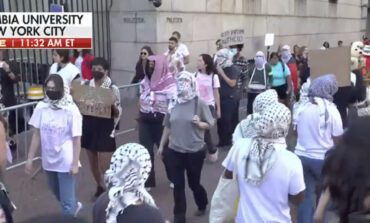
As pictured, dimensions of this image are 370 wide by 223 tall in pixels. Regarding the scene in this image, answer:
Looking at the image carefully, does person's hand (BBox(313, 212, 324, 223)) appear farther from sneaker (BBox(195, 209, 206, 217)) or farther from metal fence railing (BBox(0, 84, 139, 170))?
metal fence railing (BBox(0, 84, 139, 170))

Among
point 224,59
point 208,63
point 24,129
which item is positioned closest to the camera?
point 24,129

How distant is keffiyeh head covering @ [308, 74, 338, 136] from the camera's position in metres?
5.38

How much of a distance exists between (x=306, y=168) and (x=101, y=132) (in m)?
2.46

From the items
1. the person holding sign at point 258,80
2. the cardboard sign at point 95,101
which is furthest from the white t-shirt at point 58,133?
the person holding sign at point 258,80

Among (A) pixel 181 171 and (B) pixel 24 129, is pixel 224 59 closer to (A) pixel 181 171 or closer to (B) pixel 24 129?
(B) pixel 24 129

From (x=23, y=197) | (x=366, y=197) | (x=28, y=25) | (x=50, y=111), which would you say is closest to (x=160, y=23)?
(x=28, y=25)

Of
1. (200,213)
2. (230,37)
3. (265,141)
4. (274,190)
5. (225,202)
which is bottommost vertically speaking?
(200,213)

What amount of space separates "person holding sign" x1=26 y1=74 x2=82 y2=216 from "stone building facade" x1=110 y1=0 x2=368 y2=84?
8.54 m

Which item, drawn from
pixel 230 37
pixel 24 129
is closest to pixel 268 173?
pixel 24 129

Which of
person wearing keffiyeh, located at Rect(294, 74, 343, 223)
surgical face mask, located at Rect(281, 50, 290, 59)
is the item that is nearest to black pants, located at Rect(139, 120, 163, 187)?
person wearing keffiyeh, located at Rect(294, 74, 343, 223)

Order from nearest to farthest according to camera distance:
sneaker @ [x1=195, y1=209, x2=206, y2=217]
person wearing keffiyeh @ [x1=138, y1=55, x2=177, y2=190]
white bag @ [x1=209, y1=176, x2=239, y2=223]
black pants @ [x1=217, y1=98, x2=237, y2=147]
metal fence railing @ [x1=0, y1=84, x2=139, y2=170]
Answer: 1. white bag @ [x1=209, y1=176, x2=239, y2=223]
2. sneaker @ [x1=195, y1=209, x2=206, y2=217]
3. person wearing keffiyeh @ [x1=138, y1=55, x2=177, y2=190]
4. metal fence railing @ [x1=0, y1=84, x2=139, y2=170]
5. black pants @ [x1=217, y1=98, x2=237, y2=147]

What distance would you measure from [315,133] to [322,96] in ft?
1.25

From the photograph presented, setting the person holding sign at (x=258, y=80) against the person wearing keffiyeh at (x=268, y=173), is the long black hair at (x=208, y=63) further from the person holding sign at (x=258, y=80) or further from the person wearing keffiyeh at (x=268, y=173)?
the person wearing keffiyeh at (x=268, y=173)

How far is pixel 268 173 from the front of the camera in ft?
12.7
